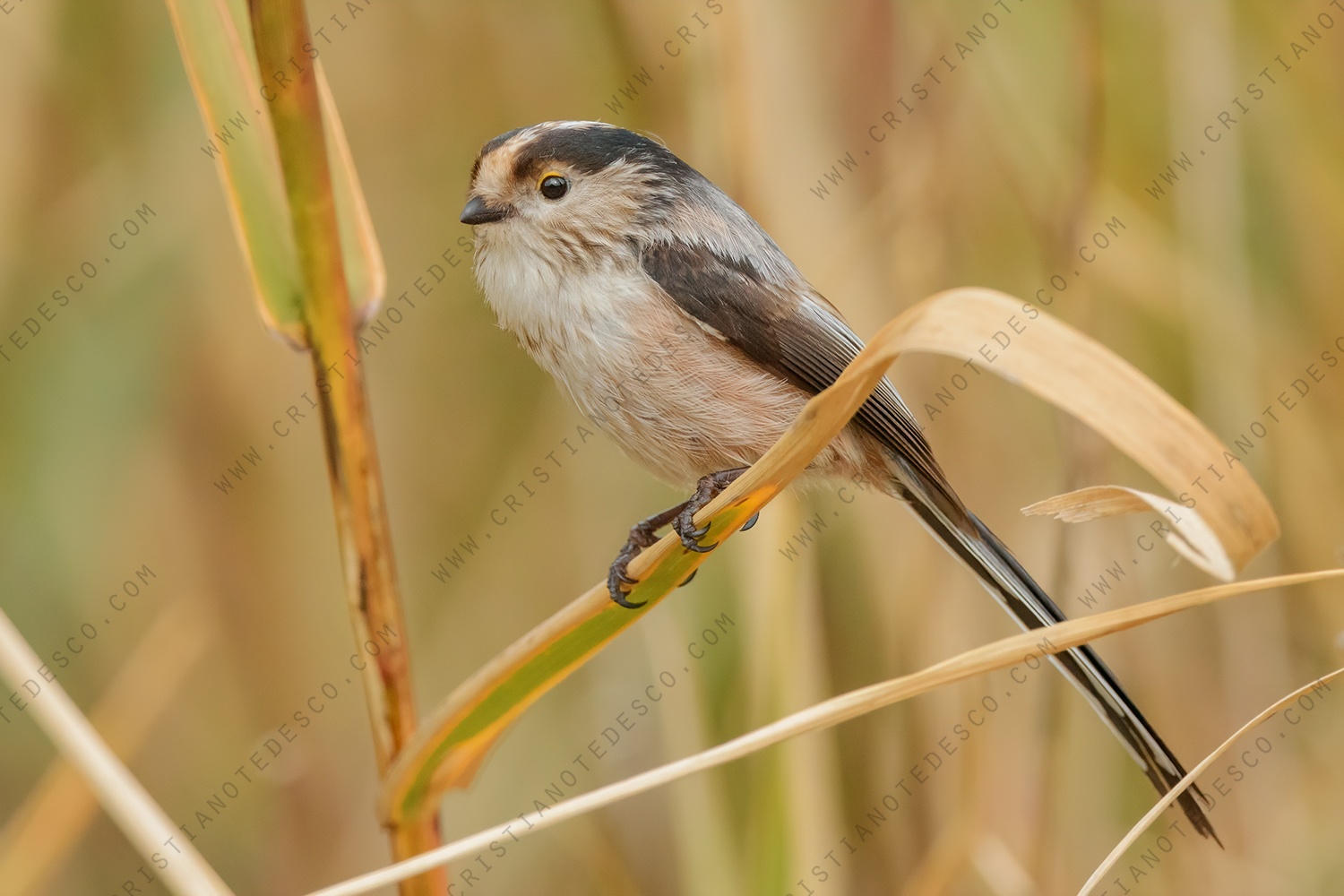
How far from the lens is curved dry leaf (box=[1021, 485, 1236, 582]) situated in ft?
2.55

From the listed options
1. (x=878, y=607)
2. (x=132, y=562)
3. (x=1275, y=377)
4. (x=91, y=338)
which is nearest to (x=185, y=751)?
(x=132, y=562)

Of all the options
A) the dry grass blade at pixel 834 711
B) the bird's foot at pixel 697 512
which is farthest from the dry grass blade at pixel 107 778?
the bird's foot at pixel 697 512

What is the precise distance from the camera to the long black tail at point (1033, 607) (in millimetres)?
1479

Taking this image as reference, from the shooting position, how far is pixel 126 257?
2189 mm

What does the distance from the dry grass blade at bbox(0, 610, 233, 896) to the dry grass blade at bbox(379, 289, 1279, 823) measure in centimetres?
21

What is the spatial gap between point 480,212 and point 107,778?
102 cm

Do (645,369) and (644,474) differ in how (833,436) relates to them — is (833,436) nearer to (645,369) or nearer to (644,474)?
(645,369)

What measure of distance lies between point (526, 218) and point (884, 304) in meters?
0.65

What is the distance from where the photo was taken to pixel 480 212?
1826 millimetres

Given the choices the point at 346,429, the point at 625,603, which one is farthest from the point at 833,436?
the point at 346,429

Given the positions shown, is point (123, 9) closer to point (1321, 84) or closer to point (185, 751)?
point (185, 751)

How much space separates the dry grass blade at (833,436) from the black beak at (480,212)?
76 cm

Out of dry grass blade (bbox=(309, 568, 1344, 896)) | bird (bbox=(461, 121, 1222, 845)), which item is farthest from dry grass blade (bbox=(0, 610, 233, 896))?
bird (bbox=(461, 121, 1222, 845))

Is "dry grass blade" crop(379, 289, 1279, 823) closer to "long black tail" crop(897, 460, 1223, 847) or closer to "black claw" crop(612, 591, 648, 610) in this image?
"black claw" crop(612, 591, 648, 610)
